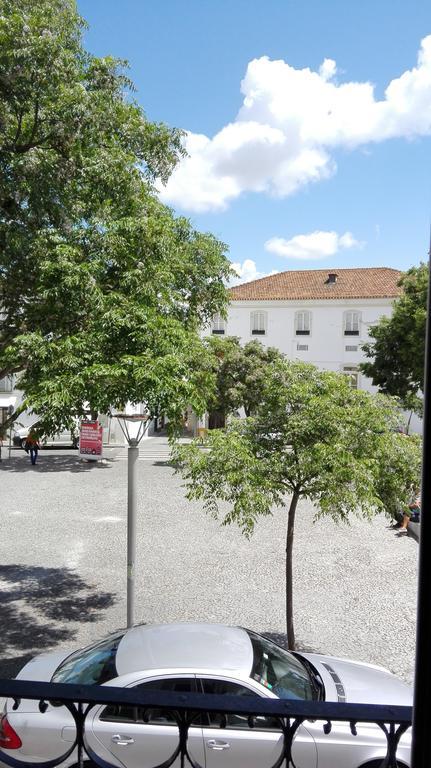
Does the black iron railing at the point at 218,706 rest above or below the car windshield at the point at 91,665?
above

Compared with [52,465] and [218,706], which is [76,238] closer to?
[218,706]

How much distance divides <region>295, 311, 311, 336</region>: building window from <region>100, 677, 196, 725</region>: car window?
31459 millimetres

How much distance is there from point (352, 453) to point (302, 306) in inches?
1127

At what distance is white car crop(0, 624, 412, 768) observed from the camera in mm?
3824

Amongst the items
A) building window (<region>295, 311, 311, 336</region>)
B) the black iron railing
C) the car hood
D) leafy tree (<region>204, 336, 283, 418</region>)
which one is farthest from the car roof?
building window (<region>295, 311, 311, 336</region>)

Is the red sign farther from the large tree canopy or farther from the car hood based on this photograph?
the car hood

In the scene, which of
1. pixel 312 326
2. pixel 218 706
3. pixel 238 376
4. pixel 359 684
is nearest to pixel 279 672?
pixel 359 684

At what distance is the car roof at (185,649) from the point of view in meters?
4.30

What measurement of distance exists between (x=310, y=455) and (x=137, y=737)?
3.46m

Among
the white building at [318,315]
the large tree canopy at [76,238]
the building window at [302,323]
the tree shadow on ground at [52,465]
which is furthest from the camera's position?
the building window at [302,323]

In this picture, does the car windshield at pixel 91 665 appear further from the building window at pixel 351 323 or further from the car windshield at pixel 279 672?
the building window at pixel 351 323

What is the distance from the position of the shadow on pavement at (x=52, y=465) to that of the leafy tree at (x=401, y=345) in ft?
44.7

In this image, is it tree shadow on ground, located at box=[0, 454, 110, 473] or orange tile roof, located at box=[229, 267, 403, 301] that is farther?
orange tile roof, located at box=[229, 267, 403, 301]

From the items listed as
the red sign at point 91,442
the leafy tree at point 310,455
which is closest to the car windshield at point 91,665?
the leafy tree at point 310,455
